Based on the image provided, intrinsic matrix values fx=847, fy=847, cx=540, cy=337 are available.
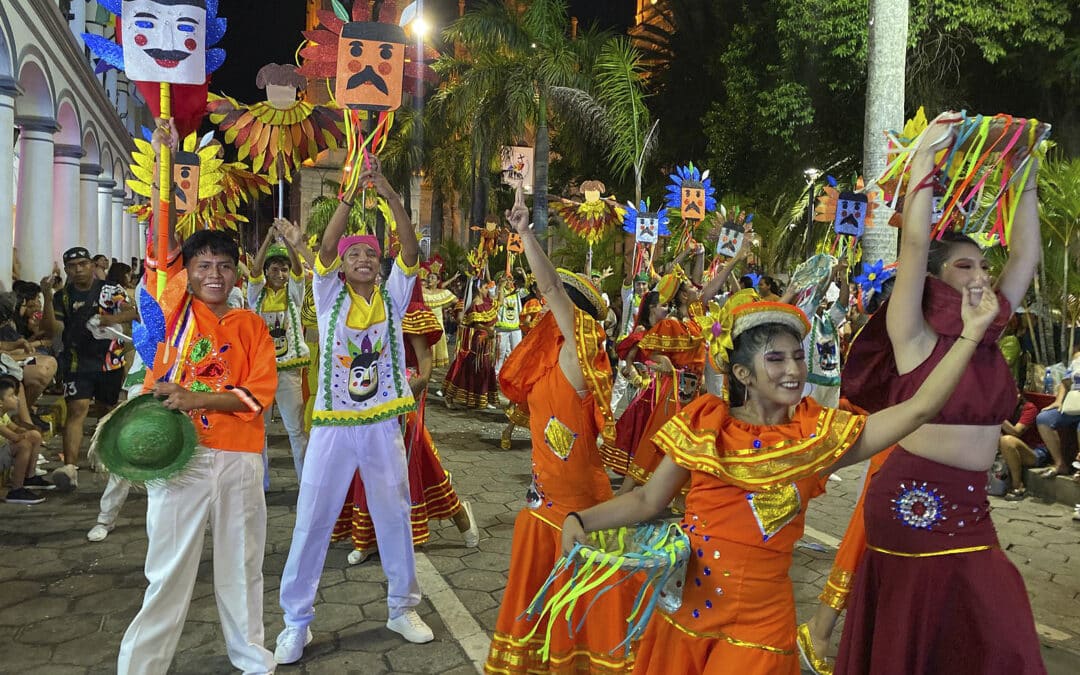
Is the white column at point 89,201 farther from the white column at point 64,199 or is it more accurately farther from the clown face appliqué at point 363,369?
the clown face appliqué at point 363,369

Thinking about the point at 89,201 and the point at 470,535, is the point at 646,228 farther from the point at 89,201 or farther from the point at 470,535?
the point at 89,201

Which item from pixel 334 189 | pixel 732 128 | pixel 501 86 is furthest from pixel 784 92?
pixel 334 189

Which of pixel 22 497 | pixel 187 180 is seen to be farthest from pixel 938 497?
pixel 22 497

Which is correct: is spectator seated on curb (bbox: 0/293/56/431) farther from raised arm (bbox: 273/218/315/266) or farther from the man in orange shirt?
the man in orange shirt

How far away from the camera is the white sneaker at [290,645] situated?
4020 millimetres

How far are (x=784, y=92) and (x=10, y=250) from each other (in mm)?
15305

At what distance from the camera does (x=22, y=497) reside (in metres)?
6.89

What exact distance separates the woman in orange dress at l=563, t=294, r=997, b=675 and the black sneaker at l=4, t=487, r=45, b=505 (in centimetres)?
605

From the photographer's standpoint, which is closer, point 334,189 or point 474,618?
point 474,618

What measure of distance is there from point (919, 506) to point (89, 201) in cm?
2244

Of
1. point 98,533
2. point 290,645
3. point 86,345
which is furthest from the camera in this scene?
point 86,345

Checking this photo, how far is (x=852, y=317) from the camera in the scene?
9.90 metres

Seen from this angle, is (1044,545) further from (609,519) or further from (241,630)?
(241,630)

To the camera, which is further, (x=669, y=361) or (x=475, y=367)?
(x=475, y=367)
